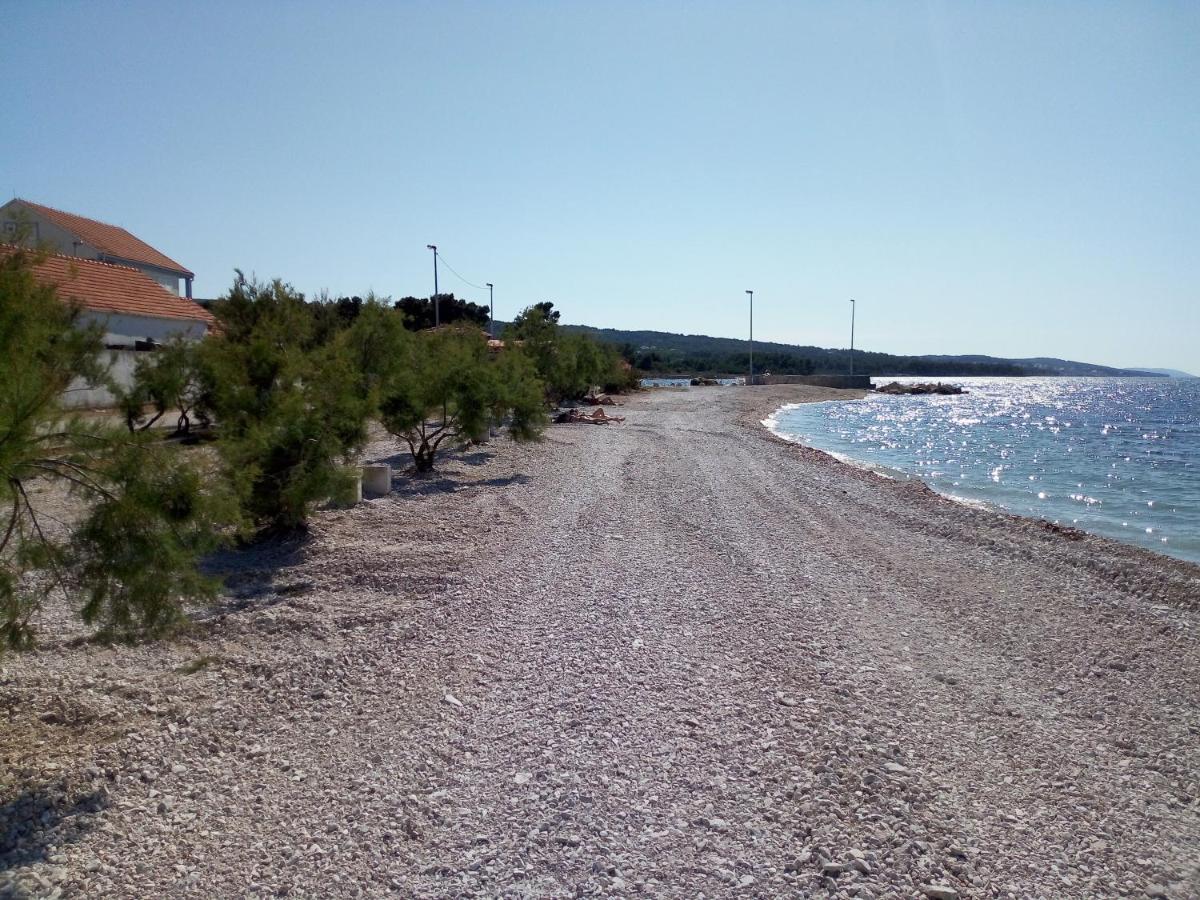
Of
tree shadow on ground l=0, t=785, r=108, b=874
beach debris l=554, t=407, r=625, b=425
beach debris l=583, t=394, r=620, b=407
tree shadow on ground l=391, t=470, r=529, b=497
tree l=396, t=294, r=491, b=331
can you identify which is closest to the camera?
tree shadow on ground l=0, t=785, r=108, b=874

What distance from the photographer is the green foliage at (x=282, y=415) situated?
395 inches

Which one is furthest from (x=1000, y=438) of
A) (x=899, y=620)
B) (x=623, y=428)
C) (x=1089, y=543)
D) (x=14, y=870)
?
(x=14, y=870)

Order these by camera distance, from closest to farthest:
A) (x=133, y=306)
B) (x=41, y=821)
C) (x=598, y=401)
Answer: (x=41, y=821) < (x=133, y=306) < (x=598, y=401)

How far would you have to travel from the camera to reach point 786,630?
7781mm

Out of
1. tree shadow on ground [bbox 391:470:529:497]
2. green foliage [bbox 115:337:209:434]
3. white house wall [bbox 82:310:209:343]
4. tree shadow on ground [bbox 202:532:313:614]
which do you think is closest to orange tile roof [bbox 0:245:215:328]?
white house wall [bbox 82:310:209:343]

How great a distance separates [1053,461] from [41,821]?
34.4m

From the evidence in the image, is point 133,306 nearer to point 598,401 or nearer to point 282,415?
point 282,415

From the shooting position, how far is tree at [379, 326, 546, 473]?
53.8ft

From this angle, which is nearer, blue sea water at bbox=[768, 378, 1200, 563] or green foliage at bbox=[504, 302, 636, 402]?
blue sea water at bbox=[768, 378, 1200, 563]

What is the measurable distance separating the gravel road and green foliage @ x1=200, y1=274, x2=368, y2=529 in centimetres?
70

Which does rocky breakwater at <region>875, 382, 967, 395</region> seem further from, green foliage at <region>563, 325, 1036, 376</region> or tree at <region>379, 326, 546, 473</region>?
tree at <region>379, 326, 546, 473</region>

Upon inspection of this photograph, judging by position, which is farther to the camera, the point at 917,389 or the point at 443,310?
the point at 917,389

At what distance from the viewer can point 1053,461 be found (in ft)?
107

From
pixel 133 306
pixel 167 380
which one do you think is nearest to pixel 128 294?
pixel 133 306
